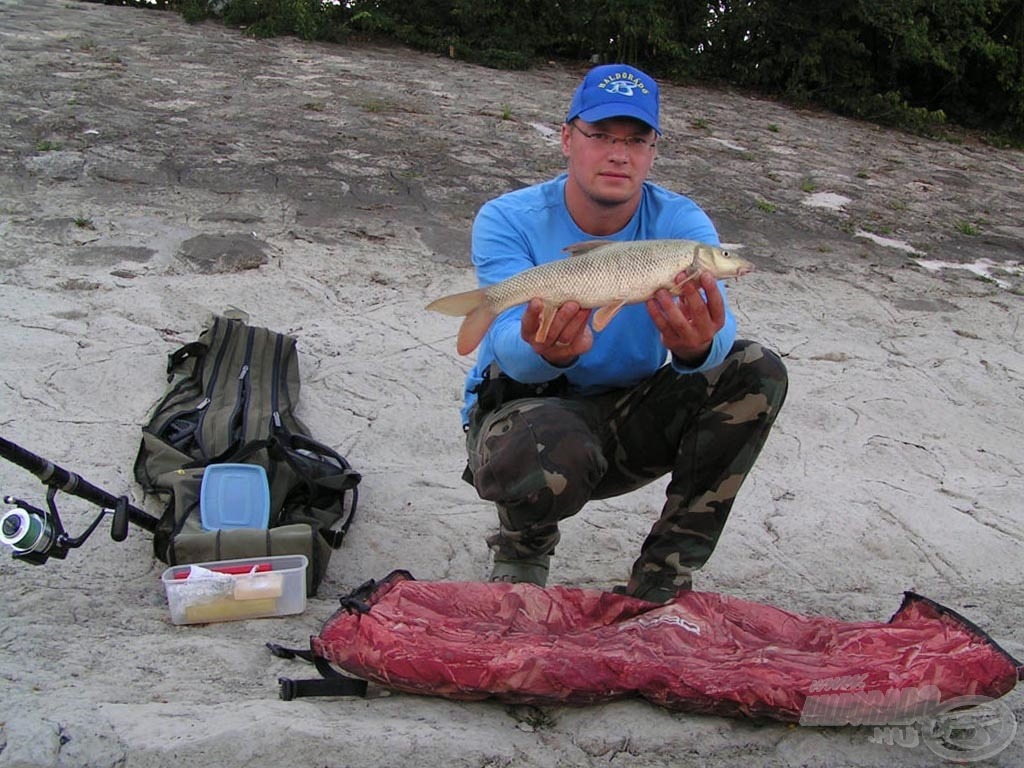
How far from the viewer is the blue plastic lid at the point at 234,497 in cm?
321

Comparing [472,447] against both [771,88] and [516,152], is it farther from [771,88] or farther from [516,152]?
[771,88]

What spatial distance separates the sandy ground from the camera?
2248 millimetres

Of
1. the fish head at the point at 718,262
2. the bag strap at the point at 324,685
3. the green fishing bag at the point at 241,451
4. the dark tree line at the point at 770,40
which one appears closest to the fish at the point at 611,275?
the fish head at the point at 718,262

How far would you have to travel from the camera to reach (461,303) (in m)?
2.56

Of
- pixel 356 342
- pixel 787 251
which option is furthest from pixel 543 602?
pixel 787 251

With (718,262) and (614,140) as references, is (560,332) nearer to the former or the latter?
(718,262)

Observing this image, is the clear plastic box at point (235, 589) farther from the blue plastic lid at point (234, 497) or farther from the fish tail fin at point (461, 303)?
the fish tail fin at point (461, 303)

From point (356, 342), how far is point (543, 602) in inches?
94.2

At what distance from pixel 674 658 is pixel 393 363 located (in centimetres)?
264

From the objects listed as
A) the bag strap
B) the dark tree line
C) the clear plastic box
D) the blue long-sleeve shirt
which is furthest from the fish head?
the dark tree line

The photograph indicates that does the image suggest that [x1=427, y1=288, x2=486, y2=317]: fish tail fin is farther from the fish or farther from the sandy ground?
the sandy ground

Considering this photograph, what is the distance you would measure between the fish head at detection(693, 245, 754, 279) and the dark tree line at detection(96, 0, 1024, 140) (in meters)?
9.00

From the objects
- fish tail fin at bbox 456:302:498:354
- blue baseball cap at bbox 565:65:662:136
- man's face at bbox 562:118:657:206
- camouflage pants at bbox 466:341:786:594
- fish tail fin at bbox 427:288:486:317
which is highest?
blue baseball cap at bbox 565:65:662:136

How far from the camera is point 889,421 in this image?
468cm
